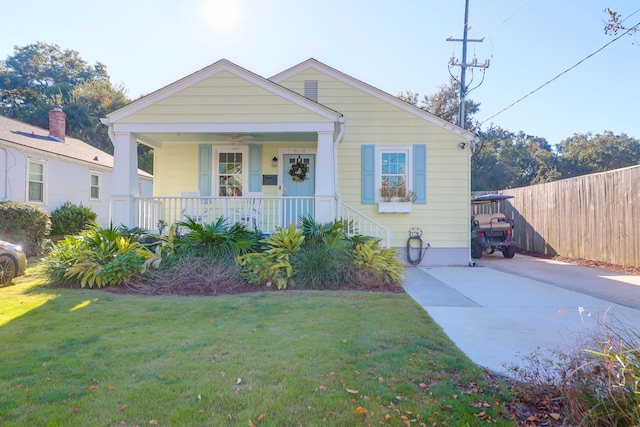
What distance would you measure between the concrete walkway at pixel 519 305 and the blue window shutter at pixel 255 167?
4.57 m

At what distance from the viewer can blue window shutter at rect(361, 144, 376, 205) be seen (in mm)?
9516

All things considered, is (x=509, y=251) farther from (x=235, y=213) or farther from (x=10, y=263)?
(x=10, y=263)

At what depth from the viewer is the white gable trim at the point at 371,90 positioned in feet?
31.0

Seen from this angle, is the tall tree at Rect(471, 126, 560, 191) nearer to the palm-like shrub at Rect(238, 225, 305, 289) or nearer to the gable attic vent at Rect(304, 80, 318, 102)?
the gable attic vent at Rect(304, 80, 318, 102)

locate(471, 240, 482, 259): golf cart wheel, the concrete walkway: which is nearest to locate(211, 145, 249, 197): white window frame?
the concrete walkway

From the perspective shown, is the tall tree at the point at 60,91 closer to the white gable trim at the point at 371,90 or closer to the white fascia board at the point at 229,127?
the white gable trim at the point at 371,90

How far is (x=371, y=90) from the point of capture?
963cm

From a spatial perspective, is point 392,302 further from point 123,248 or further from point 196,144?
point 196,144

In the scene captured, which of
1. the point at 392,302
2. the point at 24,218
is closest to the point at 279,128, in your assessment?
the point at 392,302

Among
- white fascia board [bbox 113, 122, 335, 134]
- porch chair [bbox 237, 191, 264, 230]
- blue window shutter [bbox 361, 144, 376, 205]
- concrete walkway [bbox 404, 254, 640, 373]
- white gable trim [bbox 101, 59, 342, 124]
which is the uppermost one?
white gable trim [bbox 101, 59, 342, 124]

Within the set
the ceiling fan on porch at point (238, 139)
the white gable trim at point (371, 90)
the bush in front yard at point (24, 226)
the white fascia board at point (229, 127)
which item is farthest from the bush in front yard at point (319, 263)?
the bush in front yard at point (24, 226)

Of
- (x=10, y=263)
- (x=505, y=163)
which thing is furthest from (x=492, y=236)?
(x=505, y=163)

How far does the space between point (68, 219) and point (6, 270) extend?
292 inches

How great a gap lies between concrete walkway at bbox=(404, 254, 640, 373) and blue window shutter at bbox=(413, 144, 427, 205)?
1.94 metres
